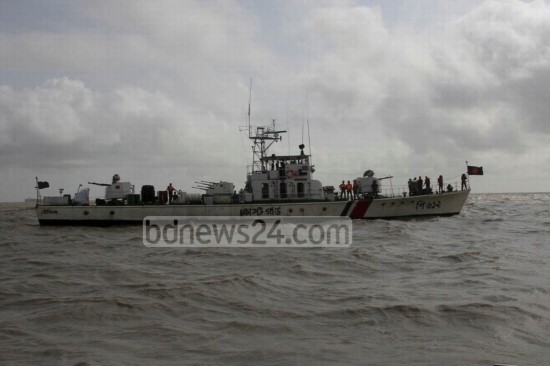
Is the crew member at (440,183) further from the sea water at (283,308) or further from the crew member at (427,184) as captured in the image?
the sea water at (283,308)

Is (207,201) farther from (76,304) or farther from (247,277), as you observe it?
(76,304)

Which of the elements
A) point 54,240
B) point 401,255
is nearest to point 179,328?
point 401,255

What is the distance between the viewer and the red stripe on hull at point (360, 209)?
3150cm

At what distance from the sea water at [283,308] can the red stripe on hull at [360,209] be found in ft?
46.8

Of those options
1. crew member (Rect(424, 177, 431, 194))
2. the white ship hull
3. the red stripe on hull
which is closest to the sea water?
the white ship hull

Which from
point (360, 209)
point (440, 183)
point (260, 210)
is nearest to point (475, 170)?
point (440, 183)

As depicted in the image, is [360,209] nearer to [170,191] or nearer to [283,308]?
[170,191]

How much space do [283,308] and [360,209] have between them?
23301 millimetres

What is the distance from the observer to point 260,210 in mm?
31328

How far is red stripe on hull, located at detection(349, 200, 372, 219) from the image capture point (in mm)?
31500

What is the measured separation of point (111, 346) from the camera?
22.9ft

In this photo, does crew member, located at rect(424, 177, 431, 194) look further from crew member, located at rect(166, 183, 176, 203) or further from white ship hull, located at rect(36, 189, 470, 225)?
crew member, located at rect(166, 183, 176, 203)

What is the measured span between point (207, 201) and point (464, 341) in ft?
87.1

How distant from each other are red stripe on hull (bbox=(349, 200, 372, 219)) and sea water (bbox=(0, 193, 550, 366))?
1428cm
